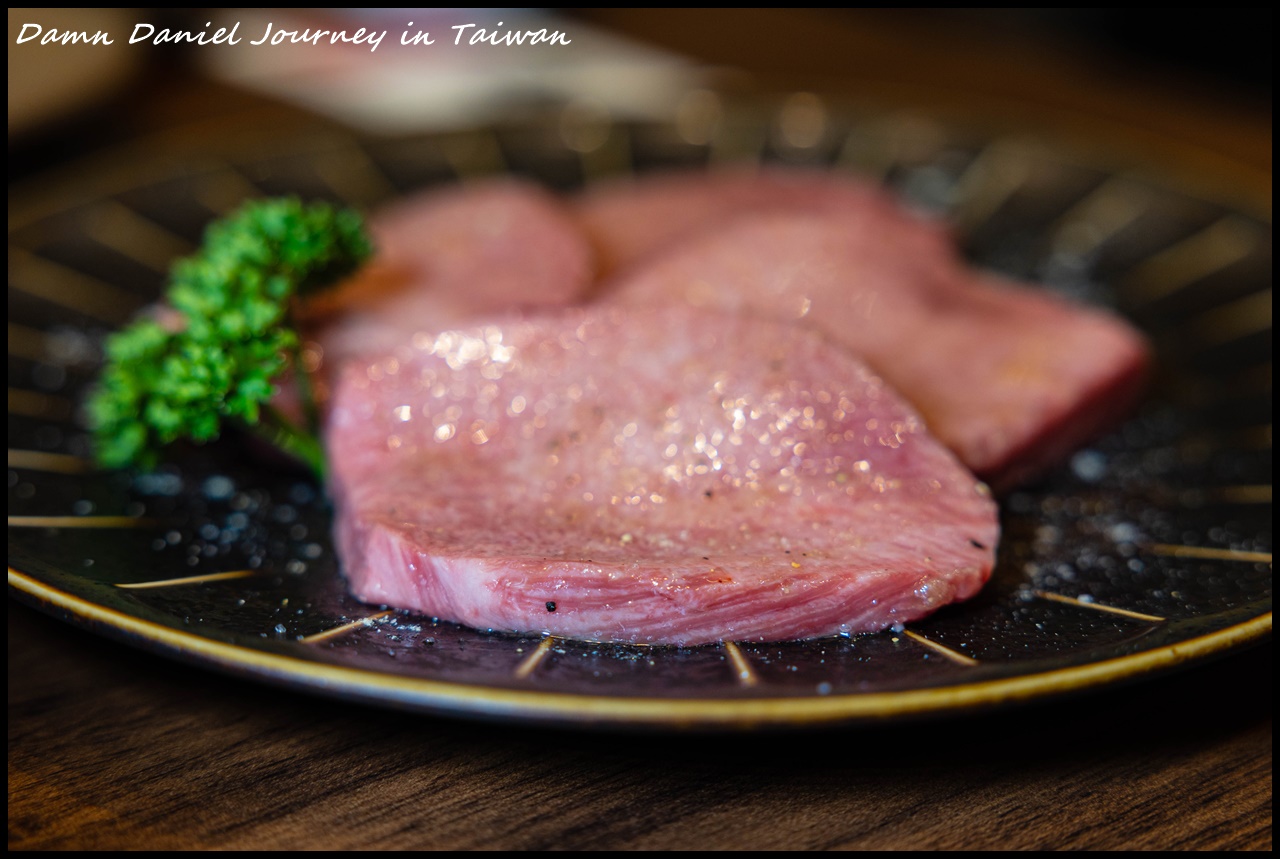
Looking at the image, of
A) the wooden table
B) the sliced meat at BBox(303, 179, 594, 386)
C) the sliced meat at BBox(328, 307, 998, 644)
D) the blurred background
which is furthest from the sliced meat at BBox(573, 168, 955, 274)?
the wooden table

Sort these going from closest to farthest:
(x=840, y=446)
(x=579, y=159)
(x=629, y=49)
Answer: (x=840, y=446)
(x=579, y=159)
(x=629, y=49)

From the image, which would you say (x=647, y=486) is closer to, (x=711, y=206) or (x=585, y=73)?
(x=711, y=206)

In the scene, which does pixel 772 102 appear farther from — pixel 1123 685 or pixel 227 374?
pixel 1123 685

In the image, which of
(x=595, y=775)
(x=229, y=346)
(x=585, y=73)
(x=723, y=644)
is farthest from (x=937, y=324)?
(x=585, y=73)

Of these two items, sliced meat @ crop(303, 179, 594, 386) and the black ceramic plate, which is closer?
the black ceramic plate

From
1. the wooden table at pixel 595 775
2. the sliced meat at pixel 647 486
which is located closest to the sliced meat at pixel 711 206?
the sliced meat at pixel 647 486

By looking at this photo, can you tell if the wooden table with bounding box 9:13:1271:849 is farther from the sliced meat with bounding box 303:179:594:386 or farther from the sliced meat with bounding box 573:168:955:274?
the sliced meat with bounding box 573:168:955:274

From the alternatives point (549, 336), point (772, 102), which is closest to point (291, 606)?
point (549, 336)
